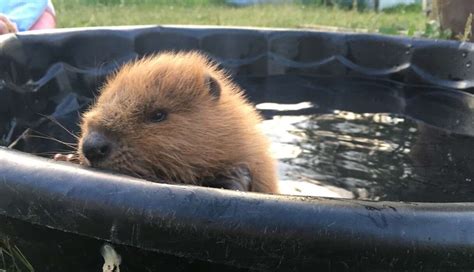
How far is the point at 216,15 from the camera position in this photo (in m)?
10.2

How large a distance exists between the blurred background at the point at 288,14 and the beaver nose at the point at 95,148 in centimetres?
462

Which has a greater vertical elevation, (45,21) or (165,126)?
(165,126)

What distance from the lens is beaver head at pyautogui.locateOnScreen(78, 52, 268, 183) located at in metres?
1.83

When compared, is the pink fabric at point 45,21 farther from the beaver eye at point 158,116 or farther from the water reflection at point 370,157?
the beaver eye at point 158,116

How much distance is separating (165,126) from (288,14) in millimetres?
8948

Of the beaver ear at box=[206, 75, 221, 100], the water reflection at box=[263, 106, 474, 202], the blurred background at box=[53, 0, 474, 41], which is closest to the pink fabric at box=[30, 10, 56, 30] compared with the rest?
the water reflection at box=[263, 106, 474, 202]

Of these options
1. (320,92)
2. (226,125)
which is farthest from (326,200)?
(320,92)

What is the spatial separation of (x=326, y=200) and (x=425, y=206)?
0.68 feet


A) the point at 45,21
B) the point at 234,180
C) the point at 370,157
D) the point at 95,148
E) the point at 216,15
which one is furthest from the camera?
the point at 216,15

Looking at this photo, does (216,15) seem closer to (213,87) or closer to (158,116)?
(213,87)

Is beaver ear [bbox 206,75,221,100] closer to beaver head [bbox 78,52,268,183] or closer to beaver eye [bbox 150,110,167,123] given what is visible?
beaver head [bbox 78,52,268,183]

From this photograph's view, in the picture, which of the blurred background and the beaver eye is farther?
the blurred background

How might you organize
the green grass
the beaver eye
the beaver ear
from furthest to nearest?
1. the green grass
2. the beaver ear
3. the beaver eye

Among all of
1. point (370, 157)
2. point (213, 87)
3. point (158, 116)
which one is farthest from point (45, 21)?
point (158, 116)
